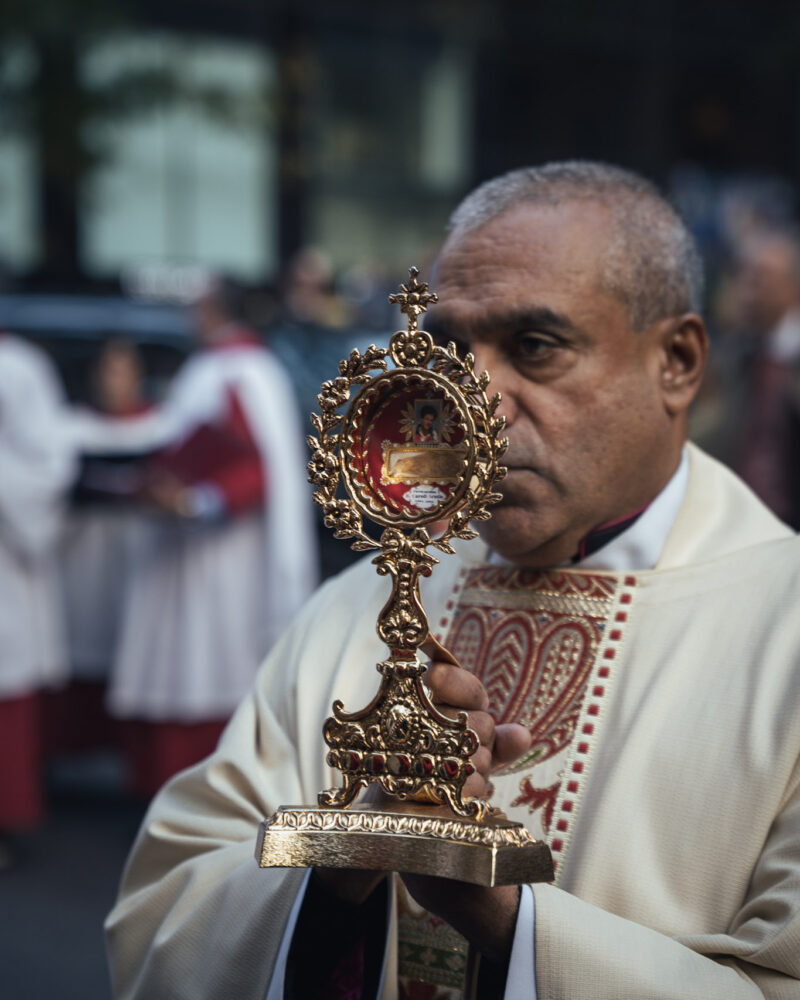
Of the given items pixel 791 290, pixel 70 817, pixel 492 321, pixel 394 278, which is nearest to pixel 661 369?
pixel 492 321

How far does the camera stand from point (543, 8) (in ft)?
50.2

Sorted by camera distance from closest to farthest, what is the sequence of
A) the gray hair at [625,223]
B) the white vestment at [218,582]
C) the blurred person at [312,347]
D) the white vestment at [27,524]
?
1. the gray hair at [625,223]
2. the white vestment at [27,524]
3. the white vestment at [218,582]
4. the blurred person at [312,347]

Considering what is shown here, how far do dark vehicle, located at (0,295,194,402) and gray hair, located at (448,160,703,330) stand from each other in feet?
18.3

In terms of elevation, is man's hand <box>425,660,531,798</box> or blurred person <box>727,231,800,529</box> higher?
blurred person <box>727,231,800,529</box>

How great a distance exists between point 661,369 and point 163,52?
1218 cm

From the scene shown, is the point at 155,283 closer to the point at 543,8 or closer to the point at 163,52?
the point at 163,52

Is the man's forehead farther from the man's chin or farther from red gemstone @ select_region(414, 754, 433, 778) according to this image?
red gemstone @ select_region(414, 754, 433, 778)

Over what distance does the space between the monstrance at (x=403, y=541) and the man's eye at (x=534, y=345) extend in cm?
40

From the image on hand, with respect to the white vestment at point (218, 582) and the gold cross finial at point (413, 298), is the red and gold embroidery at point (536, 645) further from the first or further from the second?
the white vestment at point (218, 582)

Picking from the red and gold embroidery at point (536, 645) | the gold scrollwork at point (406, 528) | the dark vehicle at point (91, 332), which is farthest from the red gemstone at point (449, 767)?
the dark vehicle at point (91, 332)

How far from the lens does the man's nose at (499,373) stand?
7.24ft

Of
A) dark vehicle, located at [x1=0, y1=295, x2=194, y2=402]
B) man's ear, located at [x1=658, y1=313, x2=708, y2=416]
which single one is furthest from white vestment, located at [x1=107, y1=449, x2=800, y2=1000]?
dark vehicle, located at [x1=0, y1=295, x2=194, y2=402]

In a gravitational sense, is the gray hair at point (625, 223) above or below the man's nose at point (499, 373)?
above

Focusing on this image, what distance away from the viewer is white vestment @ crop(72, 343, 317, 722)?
637cm
